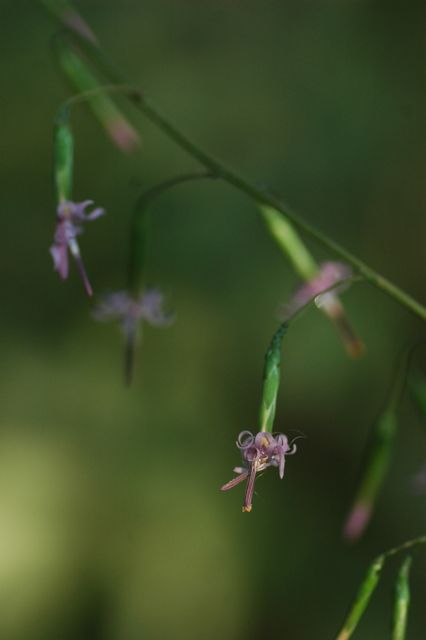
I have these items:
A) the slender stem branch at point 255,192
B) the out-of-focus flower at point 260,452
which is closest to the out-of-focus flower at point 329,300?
the slender stem branch at point 255,192

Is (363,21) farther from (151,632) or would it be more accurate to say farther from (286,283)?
(151,632)

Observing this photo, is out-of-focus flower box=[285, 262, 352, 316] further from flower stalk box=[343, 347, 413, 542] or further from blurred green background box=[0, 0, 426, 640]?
blurred green background box=[0, 0, 426, 640]

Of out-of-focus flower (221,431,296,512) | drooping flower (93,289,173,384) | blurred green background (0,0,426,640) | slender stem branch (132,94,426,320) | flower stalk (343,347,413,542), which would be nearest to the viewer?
out-of-focus flower (221,431,296,512)

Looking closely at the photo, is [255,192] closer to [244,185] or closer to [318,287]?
[244,185]

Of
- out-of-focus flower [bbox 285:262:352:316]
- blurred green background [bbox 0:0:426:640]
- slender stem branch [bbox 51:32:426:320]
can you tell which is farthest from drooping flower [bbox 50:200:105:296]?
blurred green background [bbox 0:0:426:640]

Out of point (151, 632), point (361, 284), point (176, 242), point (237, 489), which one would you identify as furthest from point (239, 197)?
point (151, 632)

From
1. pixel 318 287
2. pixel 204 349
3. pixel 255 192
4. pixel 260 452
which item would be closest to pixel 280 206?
pixel 255 192

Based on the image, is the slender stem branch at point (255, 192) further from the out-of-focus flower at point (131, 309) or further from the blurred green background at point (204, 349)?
the blurred green background at point (204, 349)
